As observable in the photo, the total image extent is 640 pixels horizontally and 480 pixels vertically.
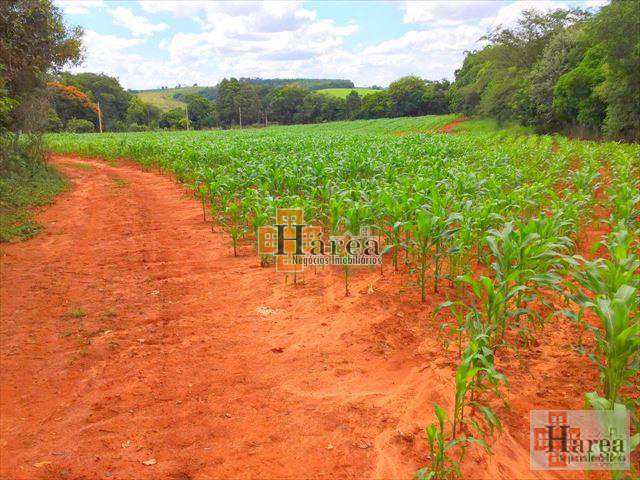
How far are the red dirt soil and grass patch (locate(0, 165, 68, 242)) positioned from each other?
7.64ft

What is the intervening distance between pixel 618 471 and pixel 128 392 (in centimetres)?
356

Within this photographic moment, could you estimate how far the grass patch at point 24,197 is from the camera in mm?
8711

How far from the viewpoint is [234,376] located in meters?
3.94

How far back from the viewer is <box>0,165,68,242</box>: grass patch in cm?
871

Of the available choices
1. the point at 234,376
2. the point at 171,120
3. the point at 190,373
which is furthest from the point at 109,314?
the point at 171,120

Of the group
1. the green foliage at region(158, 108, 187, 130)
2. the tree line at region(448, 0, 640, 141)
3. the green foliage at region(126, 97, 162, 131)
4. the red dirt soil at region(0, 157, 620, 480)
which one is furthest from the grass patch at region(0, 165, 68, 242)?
the green foliage at region(158, 108, 187, 130)

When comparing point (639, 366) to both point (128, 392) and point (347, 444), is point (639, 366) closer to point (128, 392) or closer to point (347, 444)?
point (347, 444)

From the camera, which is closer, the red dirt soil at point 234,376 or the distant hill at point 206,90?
the red dirt soil at point 234,376

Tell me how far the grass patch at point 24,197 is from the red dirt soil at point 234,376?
91.7 inches

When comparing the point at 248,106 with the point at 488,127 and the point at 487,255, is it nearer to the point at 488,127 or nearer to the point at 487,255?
the point at 488,127

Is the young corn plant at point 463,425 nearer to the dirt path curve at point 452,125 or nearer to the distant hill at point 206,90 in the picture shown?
the dirt path curve at point 452,125

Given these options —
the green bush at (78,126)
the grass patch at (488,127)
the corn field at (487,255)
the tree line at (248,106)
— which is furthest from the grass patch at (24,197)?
the tree line at (248,106)

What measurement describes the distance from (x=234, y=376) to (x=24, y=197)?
34.6 feet

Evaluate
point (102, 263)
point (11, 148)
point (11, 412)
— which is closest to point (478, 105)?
point (11, 148)
